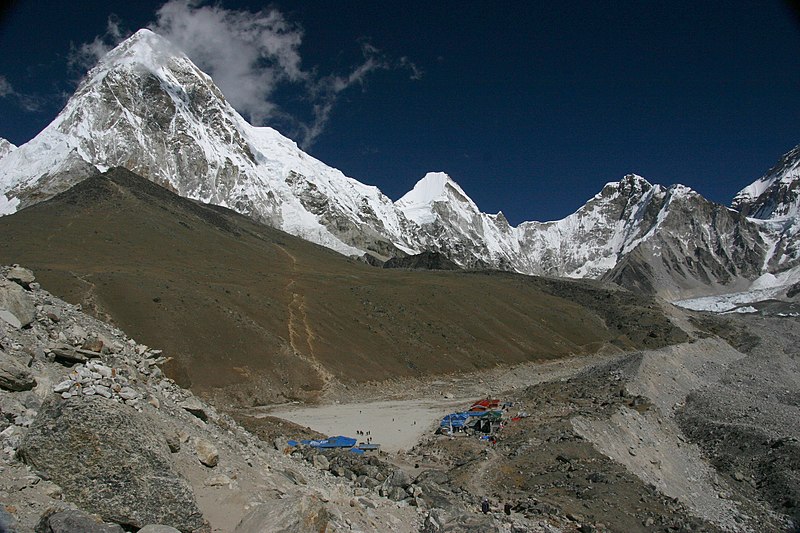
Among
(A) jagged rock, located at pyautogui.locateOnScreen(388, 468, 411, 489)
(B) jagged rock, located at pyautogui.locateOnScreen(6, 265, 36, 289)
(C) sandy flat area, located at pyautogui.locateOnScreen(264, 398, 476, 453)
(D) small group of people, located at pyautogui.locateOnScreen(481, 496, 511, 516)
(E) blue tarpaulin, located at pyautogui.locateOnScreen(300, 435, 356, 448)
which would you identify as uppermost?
(B) jagged rock, located at pyautogui.locateOnScreen(6, 265, 36, 289)

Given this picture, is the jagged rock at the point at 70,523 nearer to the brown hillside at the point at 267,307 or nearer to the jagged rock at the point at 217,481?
the jagged rock at the point at 217,481

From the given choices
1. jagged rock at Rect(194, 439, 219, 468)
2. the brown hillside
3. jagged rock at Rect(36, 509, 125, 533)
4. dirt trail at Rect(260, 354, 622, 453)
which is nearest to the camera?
jagged rock at Rect(36, 509, 125, 533)

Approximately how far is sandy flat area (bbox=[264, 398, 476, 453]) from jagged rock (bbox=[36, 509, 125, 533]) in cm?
3061

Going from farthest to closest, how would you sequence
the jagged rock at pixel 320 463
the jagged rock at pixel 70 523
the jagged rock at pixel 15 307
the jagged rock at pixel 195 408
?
the jagged rock at pixel 320 463 → the jagged rock at pixel 195 408 → the jagged rock at pixel 15 307 → the jagged rock at pixel 70 523

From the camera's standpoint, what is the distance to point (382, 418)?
51531 millimetres

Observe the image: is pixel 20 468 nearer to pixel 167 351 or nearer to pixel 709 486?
pixel 709 486

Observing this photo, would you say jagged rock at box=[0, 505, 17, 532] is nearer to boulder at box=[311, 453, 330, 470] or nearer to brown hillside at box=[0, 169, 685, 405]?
boulder at box=[311, 453, 330, 470]

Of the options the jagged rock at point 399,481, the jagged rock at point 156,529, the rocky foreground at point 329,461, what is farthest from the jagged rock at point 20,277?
the jagged rock at point 399,481

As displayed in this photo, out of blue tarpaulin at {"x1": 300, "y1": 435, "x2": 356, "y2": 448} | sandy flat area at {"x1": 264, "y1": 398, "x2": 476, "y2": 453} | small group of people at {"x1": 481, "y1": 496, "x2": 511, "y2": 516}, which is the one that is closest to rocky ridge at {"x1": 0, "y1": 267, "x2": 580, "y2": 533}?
small group of people at {"x1": 481, "y1": 496, "x2": 511, "y2": 516}

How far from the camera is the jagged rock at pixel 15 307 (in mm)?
15828

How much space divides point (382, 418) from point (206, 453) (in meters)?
38.5

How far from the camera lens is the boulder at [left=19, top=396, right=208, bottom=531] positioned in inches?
441

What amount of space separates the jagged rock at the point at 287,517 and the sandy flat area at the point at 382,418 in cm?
2812

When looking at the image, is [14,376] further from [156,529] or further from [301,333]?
[301,333]
